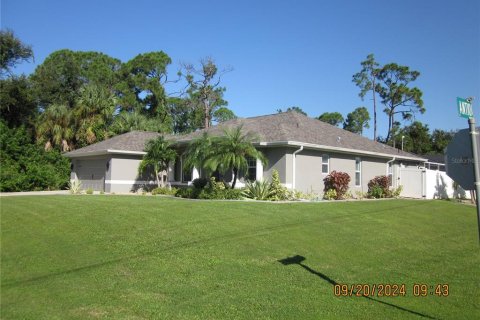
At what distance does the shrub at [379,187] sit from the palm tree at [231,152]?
9205 millimetres

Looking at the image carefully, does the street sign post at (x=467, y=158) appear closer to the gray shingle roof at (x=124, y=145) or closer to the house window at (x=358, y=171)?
the house window at (x=358, y=171)

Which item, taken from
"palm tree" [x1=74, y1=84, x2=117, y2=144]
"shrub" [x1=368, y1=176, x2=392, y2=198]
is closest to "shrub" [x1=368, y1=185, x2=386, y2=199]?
"shrub" [x1=368, y1=176, x2=392, y2=198]

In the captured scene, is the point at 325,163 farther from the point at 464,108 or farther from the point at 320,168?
the point at 464,108

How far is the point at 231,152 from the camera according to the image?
57.9 feet

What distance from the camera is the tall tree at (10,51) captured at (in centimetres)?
3574

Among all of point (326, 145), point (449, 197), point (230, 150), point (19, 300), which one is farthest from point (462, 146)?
point (449, 197)

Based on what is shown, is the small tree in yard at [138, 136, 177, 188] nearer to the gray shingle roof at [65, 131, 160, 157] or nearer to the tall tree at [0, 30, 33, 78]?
the gray shingle roof at [65, 131, 160, 157]

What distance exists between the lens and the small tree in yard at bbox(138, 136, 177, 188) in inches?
904

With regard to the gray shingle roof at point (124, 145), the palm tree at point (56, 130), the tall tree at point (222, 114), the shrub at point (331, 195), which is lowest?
the shrub at point (331, 195)

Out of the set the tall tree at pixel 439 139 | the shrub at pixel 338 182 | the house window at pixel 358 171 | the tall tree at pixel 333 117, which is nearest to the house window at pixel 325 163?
the shrub at pixel 338 182

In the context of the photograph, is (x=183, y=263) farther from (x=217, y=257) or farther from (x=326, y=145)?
(x=326, y=145)

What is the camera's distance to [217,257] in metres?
7.98

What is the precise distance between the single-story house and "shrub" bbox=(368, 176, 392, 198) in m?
0.41

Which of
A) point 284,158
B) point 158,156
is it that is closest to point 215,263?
point 284,158
